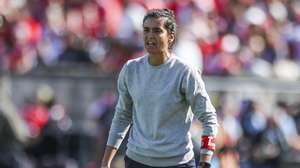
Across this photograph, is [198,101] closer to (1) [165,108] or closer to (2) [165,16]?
(1) [165,108]

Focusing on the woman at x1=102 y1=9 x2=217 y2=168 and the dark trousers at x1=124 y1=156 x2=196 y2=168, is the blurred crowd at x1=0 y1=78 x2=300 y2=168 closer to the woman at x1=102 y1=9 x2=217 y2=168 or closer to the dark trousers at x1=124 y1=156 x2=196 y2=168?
the dark trousers at x1=124 y1=156 x2=196 y2=168

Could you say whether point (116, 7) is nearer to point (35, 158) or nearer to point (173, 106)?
point (35, 158)

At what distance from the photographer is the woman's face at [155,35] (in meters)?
7.56

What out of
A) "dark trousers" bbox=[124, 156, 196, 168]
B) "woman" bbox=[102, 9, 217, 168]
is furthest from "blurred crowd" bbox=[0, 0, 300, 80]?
"woman" bbox=[102, 9, 217, 168]

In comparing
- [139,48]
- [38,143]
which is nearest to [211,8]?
[139,48]

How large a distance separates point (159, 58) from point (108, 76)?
7492 millimetres

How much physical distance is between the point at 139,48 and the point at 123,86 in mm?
7767

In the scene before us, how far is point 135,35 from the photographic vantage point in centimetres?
1648

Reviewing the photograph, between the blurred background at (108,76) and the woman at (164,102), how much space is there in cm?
543

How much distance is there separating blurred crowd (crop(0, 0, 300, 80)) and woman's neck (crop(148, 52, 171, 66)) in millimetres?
7689

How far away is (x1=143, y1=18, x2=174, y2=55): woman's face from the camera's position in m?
7.56

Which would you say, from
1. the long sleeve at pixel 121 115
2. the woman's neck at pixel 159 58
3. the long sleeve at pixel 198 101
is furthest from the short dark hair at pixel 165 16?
the long sleeve at pixel 121 115

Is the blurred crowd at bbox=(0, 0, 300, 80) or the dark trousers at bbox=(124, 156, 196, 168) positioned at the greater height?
the dark trousers at bbox=(124, 156, 196, 168)

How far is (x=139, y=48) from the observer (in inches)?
613
